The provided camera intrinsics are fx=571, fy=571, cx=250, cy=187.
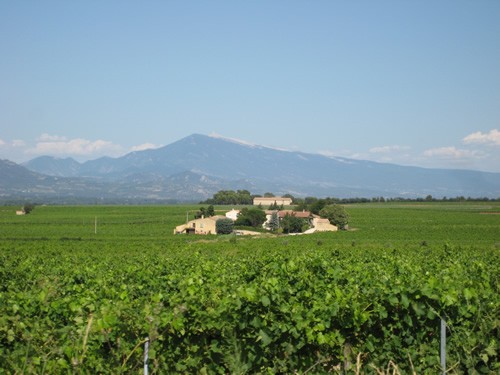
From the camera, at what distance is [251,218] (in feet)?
317

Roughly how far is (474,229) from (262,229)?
3187cm

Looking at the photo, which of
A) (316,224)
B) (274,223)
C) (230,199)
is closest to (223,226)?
(274,223)

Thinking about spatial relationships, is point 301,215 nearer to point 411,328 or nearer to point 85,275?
point 85,275

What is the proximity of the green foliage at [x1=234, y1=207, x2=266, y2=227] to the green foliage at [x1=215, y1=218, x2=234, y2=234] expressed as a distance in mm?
10671

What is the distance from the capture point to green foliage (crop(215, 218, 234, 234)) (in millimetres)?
83562

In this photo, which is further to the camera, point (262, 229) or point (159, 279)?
point (262, 229)

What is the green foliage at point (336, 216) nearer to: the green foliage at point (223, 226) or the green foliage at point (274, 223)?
the green foliage at point (274, 223)

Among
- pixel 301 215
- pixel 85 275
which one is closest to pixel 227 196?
pixel 301 215

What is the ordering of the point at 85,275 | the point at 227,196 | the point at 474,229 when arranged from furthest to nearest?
the point at 227,196 < the point at 474,229 < the point at 85,275

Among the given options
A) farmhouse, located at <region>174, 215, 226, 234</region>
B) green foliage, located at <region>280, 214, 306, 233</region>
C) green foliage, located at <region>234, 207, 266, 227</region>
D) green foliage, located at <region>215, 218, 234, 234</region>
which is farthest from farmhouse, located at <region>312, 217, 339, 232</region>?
farmhouse, located at <region>174, 215, 226, 234</region>

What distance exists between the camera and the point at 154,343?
21.0 ft

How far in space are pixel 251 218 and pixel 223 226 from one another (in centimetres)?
1324

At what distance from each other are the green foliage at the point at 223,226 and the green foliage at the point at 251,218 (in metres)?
10.7

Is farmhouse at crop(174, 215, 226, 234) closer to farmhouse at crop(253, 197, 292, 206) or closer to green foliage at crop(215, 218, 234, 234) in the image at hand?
green foliage at crop(215, 218, 234, 234)
